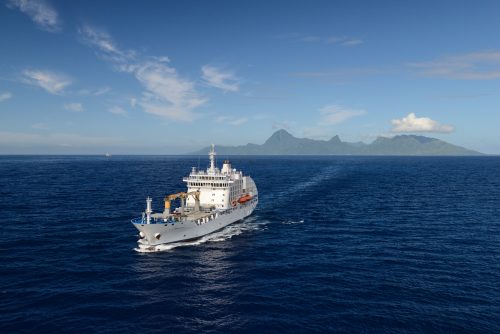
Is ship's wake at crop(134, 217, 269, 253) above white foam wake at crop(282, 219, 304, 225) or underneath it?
underneath

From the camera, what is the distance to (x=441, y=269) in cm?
4516

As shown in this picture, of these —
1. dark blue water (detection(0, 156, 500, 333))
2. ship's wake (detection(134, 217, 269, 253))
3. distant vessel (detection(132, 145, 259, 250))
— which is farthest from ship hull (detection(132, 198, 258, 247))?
dark blue water (detection(0, 156, 500, 333))

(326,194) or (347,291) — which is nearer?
(347,291)

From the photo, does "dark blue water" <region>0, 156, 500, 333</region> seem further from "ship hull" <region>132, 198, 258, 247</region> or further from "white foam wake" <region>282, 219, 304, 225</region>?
"ship hull" <region>132, 198, 258, 247</region>

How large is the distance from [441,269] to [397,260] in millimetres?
5262

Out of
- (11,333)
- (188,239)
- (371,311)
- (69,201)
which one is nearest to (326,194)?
(188,239)

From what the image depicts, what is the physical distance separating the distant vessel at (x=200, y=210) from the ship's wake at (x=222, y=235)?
0.55m

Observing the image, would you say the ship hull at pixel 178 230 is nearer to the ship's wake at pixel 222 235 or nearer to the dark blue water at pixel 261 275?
the ship's wake at pixel 222 235

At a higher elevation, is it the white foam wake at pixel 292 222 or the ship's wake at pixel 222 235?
the white foam wake at pixel 292 222

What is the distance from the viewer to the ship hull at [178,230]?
53.3 meters

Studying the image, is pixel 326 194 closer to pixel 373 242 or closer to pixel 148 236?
pixel 373 242

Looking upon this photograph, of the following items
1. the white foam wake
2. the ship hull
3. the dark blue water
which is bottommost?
the dark blue water

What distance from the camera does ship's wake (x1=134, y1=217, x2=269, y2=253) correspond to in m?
53.5

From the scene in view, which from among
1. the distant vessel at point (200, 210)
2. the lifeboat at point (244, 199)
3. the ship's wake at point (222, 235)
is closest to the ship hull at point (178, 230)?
the distant vessel at point (200, 210)
